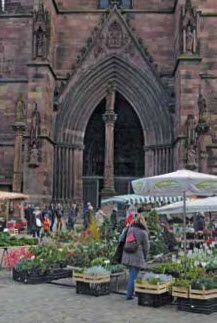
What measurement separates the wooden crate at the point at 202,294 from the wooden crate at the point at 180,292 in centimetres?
6

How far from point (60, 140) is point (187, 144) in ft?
19.8

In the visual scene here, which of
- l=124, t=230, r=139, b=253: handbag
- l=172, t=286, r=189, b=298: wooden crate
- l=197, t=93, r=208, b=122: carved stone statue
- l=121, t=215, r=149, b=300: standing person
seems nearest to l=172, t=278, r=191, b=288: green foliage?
l=172, t=286, r=189, b=298: wooden crate

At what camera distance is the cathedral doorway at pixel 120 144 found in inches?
1084

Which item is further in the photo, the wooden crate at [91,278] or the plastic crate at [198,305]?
the wooden crate at [91,278]

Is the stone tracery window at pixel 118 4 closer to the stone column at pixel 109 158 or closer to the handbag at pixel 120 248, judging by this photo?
the stone column at pixel 109 158

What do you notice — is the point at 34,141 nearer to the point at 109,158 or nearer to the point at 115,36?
the point at 109,158

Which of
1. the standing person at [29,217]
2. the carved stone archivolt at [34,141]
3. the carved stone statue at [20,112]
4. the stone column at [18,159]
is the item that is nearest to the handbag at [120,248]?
the standing person at [29,217]

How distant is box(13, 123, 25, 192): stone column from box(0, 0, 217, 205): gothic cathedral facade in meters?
0.04

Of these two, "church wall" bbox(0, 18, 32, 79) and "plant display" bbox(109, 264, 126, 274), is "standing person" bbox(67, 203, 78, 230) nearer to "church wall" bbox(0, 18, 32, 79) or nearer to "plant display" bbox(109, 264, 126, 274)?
"church wall" bbox(0, 18, 32, 79)

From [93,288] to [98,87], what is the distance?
17511 millimetres

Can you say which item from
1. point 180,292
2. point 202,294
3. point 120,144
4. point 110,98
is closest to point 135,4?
point 110,98

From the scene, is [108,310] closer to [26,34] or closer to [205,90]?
[205,90]

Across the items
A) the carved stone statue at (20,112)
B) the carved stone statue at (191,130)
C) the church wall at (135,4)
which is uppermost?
the church wall at (135,4)

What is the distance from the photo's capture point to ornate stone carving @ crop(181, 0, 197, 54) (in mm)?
23219
